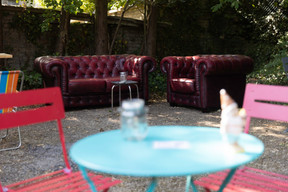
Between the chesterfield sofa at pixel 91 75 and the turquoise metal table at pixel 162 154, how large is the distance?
4.73 metres

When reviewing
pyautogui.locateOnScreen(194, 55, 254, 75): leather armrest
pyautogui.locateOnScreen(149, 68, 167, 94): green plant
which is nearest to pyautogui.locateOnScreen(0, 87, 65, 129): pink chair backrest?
pyautogui.locateOnScreen(194, 55, 254, 75): leather armrest

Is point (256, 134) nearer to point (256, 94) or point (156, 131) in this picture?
point (256, 94)

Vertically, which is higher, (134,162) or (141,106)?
(141,106)

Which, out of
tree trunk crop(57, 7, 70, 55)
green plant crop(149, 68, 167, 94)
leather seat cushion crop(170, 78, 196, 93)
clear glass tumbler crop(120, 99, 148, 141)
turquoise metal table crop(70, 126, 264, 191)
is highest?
tree trunk crop(57, 7, 70, 55)

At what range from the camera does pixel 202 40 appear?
39.9 feet

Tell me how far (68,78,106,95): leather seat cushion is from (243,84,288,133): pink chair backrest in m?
4.56

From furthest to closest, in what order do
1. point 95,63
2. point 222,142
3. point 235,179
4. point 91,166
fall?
point 95,63, point 235,179, point 222,142, point 91,166

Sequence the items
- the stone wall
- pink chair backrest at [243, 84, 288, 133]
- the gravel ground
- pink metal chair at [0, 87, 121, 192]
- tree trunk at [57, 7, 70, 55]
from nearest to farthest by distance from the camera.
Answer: pink metal chair at [0, 87, 121, 192], pink chair backrest at [243, 84, 288, 133], the gravel ground, the stone wall, tree trunk at [57, 7, 70, 55]

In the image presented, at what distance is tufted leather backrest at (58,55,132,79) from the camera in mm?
7008

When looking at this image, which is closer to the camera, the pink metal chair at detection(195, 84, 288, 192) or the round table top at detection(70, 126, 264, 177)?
the round table top at detection(70, 126, 264, 177)

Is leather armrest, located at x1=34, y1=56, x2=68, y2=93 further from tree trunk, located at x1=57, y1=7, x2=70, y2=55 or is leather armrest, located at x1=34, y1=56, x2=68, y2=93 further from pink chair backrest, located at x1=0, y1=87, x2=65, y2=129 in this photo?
pink chair backrest, located at x1=0, y1=87, x2=65, y2=129

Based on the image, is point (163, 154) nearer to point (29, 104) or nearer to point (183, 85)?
point (29, 104)

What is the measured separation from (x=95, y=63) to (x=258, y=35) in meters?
6.76

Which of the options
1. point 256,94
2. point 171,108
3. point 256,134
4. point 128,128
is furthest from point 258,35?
point 128,128
